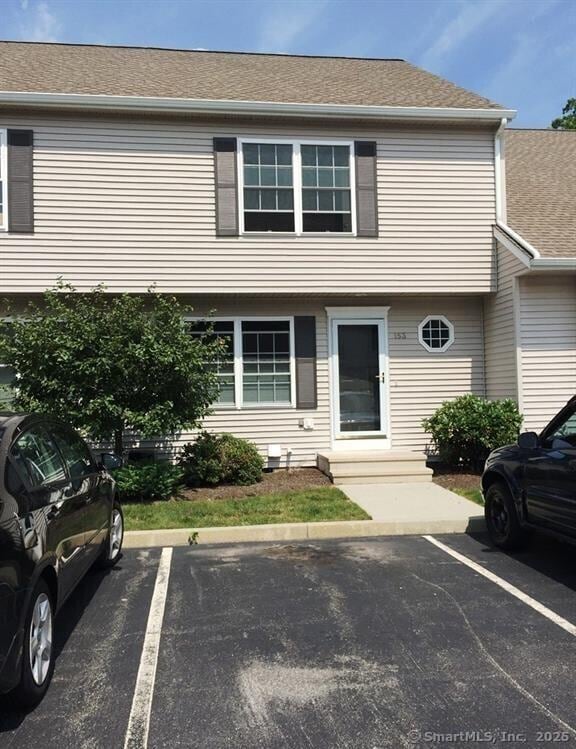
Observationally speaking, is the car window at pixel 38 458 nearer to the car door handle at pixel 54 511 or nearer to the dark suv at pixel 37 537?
the dark suv at pixel 37 537

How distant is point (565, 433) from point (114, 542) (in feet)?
14.4

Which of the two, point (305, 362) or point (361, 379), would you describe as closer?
point (305, 362)

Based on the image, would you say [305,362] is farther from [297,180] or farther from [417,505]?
[417,505]

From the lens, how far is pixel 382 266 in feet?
33.8

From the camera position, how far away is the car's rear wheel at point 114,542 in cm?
543

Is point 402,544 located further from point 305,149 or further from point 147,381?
point 305,149

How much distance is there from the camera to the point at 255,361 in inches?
419

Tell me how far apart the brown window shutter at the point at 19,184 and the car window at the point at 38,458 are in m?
6.22

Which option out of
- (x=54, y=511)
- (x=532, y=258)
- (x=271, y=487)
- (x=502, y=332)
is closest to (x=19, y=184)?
(x=271, y=487)

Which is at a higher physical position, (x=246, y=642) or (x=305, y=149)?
(x=305, y=149)

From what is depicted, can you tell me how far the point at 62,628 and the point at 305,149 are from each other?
8.45 m

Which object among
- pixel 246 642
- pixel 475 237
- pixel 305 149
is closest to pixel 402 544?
pixel 246 642

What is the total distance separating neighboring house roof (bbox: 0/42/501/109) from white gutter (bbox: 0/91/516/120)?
0.75 feet

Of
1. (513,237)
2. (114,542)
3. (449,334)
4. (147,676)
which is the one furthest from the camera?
(449,334)
